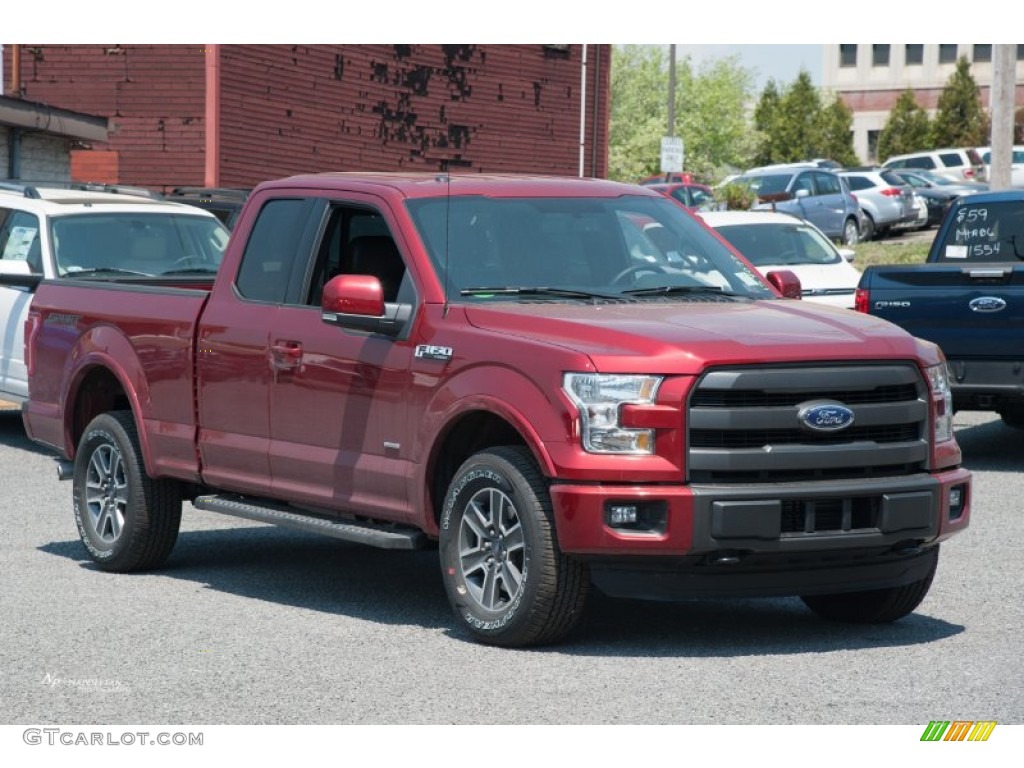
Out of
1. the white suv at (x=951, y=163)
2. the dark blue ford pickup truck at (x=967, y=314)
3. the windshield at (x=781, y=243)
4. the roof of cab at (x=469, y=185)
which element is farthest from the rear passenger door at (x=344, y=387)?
the white suv at (x=951, y=163)

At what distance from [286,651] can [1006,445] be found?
391 inches

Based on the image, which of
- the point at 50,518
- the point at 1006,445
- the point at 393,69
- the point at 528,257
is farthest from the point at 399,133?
the point at 528,257

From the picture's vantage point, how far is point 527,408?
750cm

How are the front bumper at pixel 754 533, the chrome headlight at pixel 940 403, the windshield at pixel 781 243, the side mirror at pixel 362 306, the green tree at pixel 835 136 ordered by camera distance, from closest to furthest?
the front bumper at pixel 754 533 < the chrome headlight at pixel 940 403 < the side mirror at pixel 362 306 < the windshield at pixel 781 243 < the green tree at pixel 835 136

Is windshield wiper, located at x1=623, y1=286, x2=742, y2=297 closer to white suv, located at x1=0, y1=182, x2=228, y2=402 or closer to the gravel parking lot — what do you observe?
the gravel parking lot

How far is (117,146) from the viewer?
120 ft

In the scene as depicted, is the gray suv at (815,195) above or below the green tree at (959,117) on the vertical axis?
below

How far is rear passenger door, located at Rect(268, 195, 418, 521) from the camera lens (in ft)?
27.3

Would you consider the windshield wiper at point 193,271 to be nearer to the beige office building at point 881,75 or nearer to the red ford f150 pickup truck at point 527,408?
the red ford f150 pickup truck at point 527,408

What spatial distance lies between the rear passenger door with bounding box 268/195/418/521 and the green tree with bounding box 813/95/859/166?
80835 millimetres

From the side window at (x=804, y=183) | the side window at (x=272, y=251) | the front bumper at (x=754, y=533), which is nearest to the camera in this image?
the front bumper at (x=754, y=533)

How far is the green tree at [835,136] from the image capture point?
8819 cm

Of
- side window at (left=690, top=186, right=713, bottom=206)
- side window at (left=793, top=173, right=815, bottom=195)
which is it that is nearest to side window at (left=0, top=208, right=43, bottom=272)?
side window at (left=793, top=173, right=815, bottom=195)

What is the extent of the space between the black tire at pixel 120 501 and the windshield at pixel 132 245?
4952 mm
